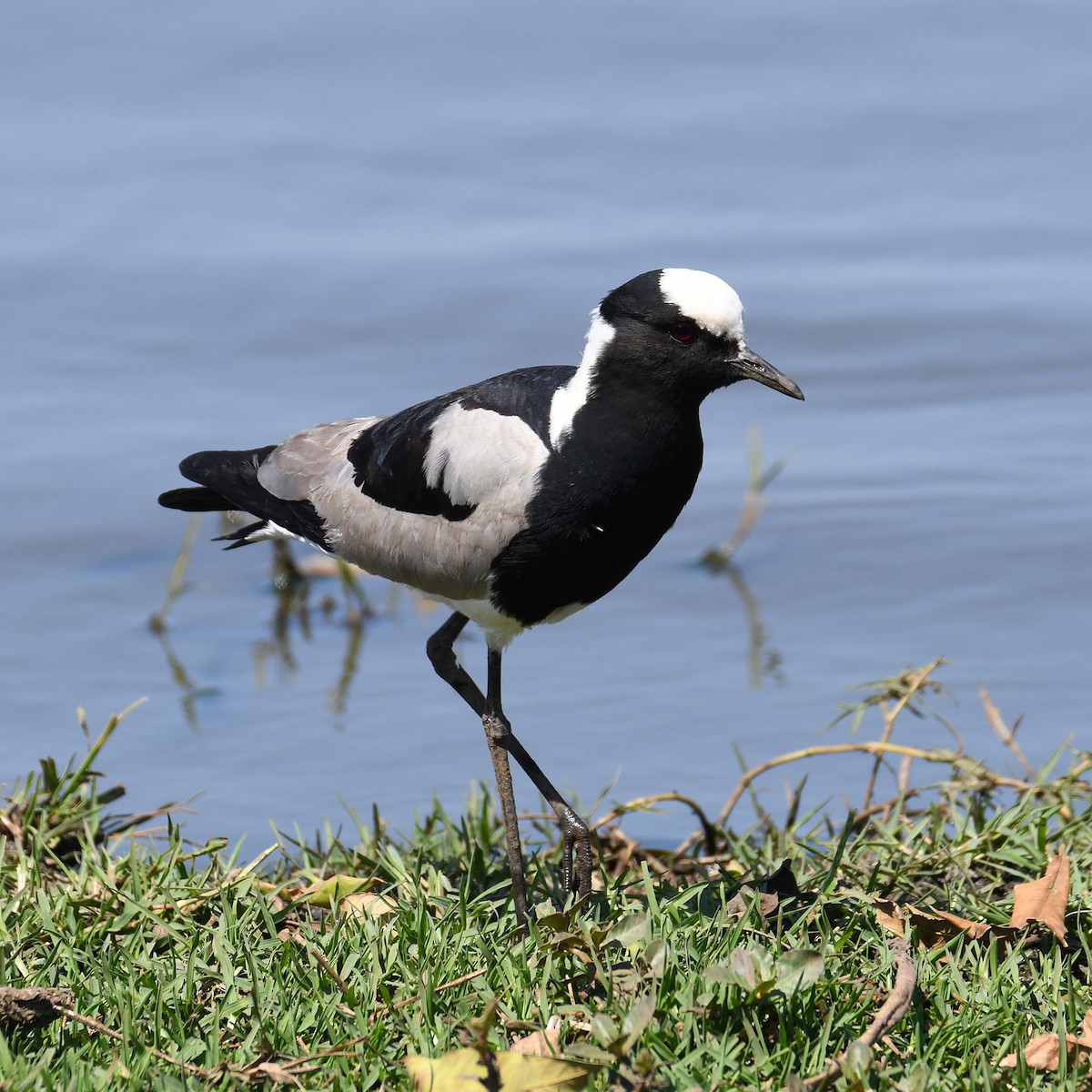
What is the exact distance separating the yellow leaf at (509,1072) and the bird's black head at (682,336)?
1.80 metres

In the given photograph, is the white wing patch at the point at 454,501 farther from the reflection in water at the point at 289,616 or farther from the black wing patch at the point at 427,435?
the reflection in water at the point at 289,616

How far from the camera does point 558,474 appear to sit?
14.6 feet

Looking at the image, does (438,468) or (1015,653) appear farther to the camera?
(1015,653)

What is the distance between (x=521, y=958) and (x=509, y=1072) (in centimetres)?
66

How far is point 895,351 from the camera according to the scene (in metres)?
8.71

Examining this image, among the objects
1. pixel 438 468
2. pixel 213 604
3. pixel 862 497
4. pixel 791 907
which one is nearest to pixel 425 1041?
pixel 791 907

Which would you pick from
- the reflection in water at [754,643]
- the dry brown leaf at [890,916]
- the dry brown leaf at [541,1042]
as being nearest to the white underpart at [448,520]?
the dry brown leaf at [890,916]

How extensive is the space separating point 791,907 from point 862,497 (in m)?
3.76

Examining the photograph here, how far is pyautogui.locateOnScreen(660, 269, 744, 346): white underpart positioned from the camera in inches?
171

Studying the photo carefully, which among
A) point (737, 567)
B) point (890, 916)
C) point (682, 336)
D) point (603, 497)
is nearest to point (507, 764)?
point (603, 497)

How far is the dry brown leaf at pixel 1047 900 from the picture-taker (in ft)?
13.3

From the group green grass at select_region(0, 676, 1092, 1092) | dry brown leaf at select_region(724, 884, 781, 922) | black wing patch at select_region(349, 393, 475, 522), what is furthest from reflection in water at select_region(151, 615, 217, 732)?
dry brown leaf at select_region(724, 884, 781, 922)

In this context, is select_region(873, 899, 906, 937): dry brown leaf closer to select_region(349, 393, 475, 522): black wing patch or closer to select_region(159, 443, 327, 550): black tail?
select_region(349, 393, 475, 522): black wing patch

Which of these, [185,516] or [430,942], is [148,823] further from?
[185,516]
